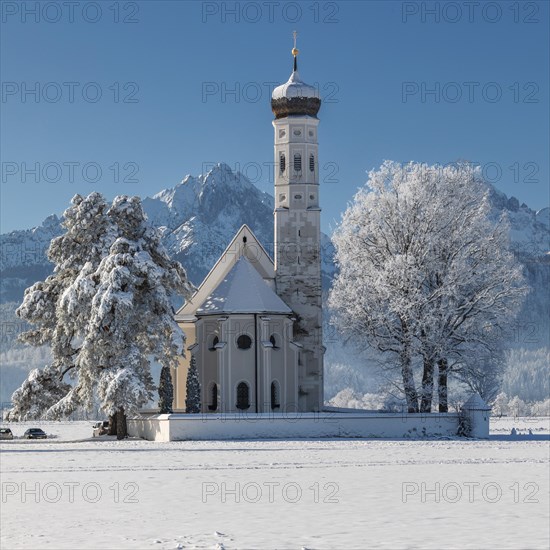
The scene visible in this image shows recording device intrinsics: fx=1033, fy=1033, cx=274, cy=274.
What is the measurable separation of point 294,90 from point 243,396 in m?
18.6

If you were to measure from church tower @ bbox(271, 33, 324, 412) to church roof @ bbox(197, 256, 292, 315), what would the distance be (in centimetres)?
231

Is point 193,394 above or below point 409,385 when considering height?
below

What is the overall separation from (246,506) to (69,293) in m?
26.4

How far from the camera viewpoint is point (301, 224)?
2392 inches

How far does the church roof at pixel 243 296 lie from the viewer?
183ft

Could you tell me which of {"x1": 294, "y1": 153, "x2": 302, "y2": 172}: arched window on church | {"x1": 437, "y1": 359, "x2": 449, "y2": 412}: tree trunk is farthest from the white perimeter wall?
{"x1": 294, "y1": 153, "x2": 302, "y2": 172}: arched window on church

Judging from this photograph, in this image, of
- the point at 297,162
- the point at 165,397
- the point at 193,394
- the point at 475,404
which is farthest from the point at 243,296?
the point at 475,404

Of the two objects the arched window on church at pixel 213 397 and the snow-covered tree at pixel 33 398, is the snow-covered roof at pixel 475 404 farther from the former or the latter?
the snow-covered tree at pixel 33 398

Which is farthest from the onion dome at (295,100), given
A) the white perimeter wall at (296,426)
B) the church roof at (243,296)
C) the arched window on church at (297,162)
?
the white perimeter wall at (296,426)

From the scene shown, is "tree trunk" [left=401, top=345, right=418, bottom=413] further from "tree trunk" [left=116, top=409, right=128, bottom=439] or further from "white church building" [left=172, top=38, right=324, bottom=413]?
"tree trunk" [left=116, top=409, right=128, bottom=439]

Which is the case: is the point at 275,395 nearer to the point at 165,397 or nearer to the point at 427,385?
the point at 165,397

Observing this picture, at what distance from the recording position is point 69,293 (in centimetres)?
4653

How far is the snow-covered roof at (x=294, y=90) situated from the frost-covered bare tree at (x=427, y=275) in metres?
12.2

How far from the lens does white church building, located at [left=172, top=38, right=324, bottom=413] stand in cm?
5509
